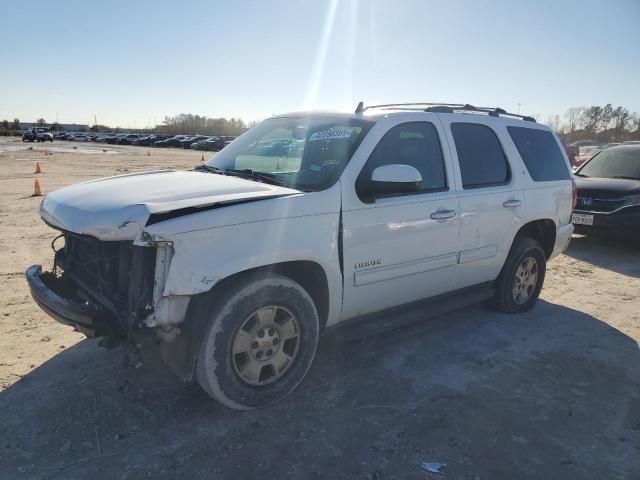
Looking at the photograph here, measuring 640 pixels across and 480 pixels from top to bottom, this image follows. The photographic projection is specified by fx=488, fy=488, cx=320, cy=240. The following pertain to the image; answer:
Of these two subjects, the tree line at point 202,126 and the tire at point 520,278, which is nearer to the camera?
the tire at point 520,278

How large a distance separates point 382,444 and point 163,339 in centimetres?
144

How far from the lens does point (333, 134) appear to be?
3.76 m

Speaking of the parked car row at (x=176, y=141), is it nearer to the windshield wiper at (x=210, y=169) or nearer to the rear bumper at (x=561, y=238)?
the rear bumper at (x=561, y=238)

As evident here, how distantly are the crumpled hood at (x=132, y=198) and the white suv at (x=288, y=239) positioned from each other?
0.5 inches

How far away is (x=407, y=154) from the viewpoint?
3.84 m

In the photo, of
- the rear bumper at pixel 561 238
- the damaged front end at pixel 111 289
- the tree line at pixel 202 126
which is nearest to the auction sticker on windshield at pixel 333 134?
the damaged front end at pixel 111 289

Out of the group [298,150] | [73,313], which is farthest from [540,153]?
[73,313]

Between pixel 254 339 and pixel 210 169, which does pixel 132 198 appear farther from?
pixel 210 169

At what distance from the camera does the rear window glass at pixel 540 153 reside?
493 cm

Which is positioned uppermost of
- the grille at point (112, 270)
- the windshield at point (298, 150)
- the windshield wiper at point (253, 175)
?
the windshield at point (298, 150)

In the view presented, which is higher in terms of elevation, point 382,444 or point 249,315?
point 249,315

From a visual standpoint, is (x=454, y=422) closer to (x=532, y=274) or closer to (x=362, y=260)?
(x=362, y=260)

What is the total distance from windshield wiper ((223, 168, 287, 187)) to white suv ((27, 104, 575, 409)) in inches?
0.7

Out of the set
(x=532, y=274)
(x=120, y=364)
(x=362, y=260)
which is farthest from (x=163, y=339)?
(x=532, y=274)
